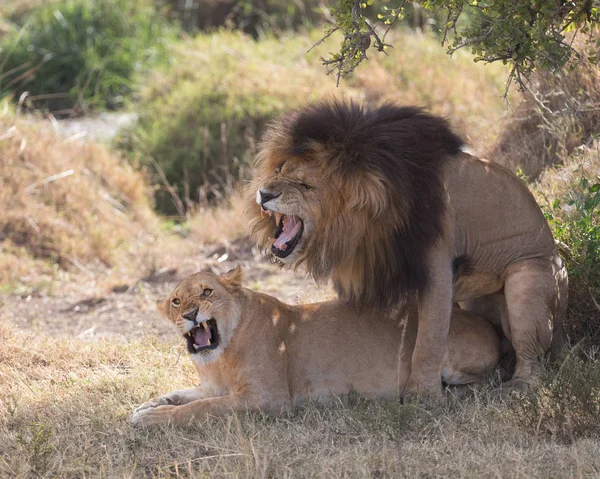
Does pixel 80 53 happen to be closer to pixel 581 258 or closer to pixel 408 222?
pixel 581 258

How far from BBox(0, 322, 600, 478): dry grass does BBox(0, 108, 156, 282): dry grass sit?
3.69m

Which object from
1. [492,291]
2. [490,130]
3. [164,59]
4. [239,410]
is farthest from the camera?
[164,59]

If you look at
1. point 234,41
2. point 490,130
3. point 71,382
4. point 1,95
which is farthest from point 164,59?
point 71,382

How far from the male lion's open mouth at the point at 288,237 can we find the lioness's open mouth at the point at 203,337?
1.51ft

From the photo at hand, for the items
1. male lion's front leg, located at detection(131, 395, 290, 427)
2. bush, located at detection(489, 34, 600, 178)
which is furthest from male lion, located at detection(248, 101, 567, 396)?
bush, located at detection(489, 34, 600, 178)

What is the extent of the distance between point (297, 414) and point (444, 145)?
146 centimetres

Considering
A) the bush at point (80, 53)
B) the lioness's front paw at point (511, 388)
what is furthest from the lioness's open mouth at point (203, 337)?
the bush at point (80, 53)

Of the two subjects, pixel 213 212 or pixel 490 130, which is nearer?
pixel 490 130

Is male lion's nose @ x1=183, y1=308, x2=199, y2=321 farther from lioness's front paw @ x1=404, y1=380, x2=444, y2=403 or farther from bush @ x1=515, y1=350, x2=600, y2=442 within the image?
bush @ x1=515, y1=350, x2=600, y2=442

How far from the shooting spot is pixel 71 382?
5254 mm

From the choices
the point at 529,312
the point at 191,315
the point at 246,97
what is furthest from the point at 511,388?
the point at 246,97

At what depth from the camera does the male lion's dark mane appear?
14.6ft

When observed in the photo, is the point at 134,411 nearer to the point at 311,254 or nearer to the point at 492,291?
the point at 311,254

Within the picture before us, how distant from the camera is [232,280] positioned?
472 cm
